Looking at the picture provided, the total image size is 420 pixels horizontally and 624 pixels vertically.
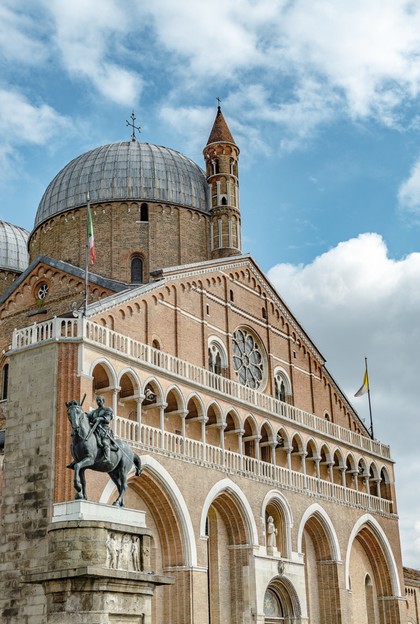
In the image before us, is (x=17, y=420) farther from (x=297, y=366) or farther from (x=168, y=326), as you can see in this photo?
(x=297, y=366)

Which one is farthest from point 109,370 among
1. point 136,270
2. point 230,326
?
point 136,270

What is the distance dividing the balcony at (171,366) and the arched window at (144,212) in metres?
11.0

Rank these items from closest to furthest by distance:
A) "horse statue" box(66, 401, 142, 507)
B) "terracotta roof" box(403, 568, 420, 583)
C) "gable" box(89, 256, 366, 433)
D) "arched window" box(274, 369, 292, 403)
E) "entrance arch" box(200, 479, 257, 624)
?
"horse statue" box(66, 401, 142, 507)
"gable" box(89, 256, 366, 433)
"entrance arch" box(200, 479, 257, 624)
"arched window" box(274, 369, 292, 403)
"terracotta roof" box(403, 568, 420, 583)

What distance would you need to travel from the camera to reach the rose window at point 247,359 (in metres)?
36.3

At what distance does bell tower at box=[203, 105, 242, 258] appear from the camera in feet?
139

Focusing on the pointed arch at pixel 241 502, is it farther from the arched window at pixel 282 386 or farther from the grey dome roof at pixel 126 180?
the grey dome roof at pixel 126 180

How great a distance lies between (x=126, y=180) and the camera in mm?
42219

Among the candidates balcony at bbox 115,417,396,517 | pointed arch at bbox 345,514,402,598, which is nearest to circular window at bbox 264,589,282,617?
balcony at bbox 115,417,396,517

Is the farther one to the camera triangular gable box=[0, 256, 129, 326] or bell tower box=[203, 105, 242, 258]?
bell tower box=[203, 105, 242, 258]

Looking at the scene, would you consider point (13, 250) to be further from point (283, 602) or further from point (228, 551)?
point (283, 602)

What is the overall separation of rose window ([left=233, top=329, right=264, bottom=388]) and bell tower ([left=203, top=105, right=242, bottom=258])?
5.97 meters

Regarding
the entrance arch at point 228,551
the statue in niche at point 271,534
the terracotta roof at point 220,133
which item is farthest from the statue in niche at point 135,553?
the terracotta roof at point 220,133

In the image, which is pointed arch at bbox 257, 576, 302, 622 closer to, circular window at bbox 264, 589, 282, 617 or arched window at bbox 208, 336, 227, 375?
circular window at bbox 264, 589, 282, 617

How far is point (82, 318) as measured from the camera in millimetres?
26672
